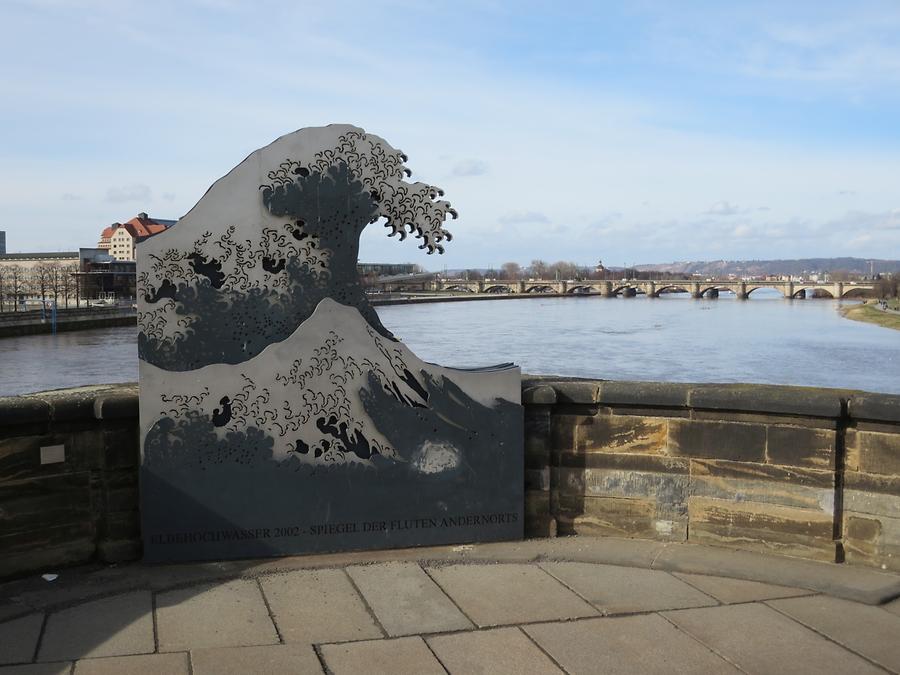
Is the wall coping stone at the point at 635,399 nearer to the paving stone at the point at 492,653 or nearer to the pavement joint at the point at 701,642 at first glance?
the pavement joint at the point at 701,642

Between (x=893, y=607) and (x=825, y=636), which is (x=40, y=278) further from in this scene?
(x=825, y=636)

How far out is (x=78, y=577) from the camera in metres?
4.69

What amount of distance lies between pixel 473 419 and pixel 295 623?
1726mm

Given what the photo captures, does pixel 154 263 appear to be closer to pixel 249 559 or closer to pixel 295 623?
pixel 249 559

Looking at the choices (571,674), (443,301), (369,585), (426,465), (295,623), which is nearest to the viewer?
(571,674)

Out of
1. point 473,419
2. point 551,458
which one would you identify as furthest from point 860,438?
point 473,419

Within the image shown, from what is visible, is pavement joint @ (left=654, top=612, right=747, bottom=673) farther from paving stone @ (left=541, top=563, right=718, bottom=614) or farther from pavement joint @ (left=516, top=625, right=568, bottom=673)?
pavement joint @ (left=516, top=625, right=568, bottom=673)

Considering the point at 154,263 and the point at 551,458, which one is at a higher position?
the point at 154,263

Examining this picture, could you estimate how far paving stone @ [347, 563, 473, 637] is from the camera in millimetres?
4020

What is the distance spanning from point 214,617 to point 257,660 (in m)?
0.56

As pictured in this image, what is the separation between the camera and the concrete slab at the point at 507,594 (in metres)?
4.14

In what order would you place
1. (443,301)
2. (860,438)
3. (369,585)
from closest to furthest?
(369,585) < (860,438) < (443,301)

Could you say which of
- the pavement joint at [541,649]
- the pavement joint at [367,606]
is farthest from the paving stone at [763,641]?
the pavement joint at [367,606]

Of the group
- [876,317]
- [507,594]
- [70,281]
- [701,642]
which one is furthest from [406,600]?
[70,281]
